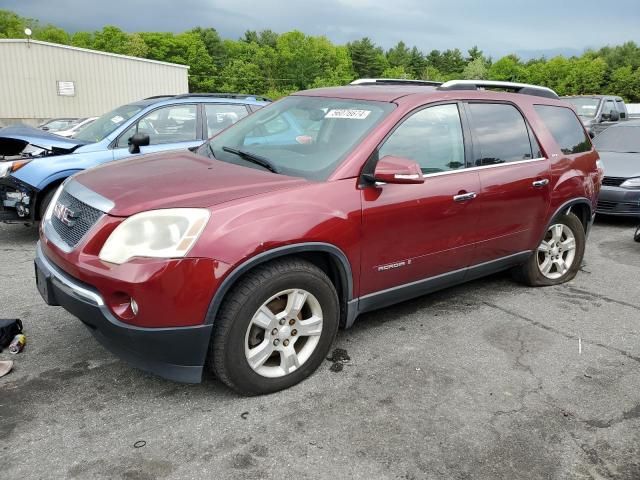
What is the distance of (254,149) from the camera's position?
3680 mm

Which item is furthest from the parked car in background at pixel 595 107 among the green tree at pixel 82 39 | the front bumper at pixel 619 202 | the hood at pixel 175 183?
the green tree at pixel 82 39

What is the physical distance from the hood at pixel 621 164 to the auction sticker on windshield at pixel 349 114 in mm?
5557

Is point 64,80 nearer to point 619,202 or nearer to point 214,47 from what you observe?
point 619,202

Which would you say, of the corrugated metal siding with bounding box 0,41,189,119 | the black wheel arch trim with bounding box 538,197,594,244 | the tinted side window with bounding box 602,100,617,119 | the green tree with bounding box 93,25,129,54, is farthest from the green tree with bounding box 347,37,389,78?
the black wheel arch trim with bounding box 538,197,594,244

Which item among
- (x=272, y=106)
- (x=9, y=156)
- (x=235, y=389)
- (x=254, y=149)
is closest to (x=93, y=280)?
(x=235, y=389)

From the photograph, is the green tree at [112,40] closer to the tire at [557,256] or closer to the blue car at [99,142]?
the blue car at [99,142]

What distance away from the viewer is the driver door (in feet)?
20.9

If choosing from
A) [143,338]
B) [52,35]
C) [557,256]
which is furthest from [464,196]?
[52,35]

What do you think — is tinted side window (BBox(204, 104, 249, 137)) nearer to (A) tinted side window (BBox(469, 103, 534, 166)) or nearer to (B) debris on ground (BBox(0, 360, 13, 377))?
(A) tinted side window (BBox(469, 103, 534, 166))

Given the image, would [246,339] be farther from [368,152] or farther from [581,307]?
[581,307]

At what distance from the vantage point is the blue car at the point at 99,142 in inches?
226

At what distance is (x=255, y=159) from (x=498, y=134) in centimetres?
193

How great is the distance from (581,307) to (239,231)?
322 cm

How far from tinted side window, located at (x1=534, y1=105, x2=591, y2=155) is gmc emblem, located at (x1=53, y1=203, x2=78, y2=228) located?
147 inches
